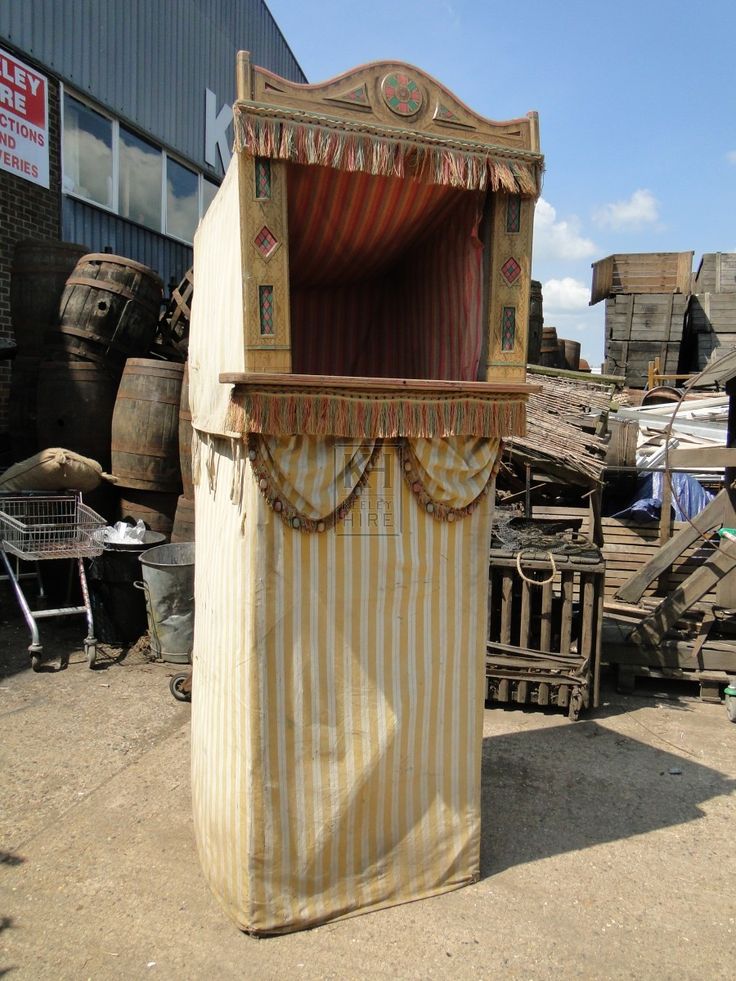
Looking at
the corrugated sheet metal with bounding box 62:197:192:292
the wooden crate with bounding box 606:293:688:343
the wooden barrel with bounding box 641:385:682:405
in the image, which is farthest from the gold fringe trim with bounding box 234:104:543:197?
the wooden crate with bounding box 606:293:688:343

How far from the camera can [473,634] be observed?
3.18 m

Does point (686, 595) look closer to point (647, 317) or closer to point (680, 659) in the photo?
point (680, 659)

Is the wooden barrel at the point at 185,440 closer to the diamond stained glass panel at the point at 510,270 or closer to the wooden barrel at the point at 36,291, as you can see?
the wooden barrel at the point at 36,291

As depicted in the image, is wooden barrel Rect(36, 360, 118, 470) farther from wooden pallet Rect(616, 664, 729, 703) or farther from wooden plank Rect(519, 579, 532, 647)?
wooden pallet Rect(616, 664, 729, 703)

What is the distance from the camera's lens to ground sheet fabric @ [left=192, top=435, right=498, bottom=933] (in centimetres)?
280

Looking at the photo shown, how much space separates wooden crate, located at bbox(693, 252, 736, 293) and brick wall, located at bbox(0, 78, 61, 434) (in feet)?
37.7

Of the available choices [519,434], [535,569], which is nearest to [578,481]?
[535,569]

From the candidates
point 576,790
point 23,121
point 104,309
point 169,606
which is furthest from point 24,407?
point 576,790

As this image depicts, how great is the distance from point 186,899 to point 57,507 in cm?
439

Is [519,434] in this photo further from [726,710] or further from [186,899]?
[726,710]

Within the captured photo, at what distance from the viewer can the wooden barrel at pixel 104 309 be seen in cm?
725

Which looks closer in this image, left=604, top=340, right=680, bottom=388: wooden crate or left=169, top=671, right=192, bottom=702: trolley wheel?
left=169, top=671, right=192, bottom=702: trolley wheel

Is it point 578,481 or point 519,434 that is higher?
point 519,434

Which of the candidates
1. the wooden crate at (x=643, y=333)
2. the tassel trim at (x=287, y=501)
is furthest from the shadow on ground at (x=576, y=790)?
the wooden crate at (x=643, y=333)
